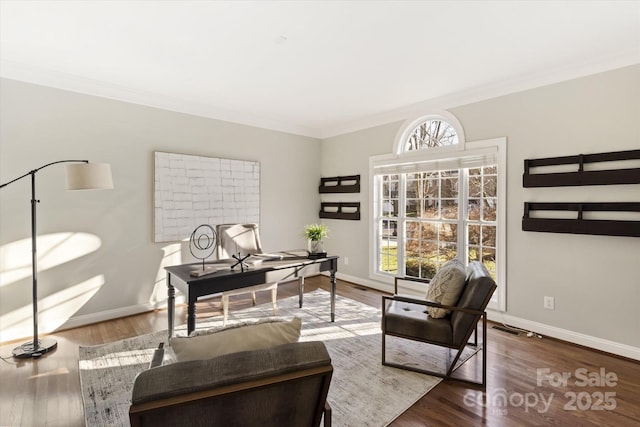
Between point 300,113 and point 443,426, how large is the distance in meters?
4.05

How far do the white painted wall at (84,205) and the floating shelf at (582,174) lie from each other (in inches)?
149

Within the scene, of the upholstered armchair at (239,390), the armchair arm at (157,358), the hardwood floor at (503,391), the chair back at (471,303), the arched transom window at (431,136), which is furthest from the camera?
the arched transom window at (431,136)

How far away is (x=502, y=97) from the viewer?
3.56m

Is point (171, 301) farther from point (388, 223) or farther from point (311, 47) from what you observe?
point (388, 223)

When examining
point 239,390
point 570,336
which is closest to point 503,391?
point 570,336

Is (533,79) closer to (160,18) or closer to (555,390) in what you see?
(555,390)

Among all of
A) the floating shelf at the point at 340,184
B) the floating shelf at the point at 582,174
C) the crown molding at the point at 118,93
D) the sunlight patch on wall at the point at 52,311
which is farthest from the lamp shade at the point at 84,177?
the floating shelf at the point at 582,174

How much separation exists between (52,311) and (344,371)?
3069mm

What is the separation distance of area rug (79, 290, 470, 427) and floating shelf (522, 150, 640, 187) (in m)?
1.96

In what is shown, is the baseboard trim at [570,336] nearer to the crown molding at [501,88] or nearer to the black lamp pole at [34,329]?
the crown molding at [501,88]

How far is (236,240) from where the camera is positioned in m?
3.86

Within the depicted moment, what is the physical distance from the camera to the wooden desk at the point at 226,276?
2.53m

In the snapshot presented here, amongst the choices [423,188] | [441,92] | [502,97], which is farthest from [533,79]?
[423,188]

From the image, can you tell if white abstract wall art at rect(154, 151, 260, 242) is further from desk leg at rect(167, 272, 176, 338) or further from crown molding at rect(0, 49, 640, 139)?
desk leg at rect(167, 272, 176, 338)
